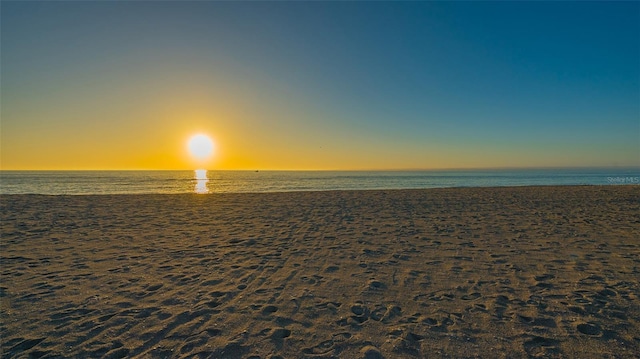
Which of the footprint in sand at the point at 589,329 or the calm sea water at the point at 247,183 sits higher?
the footprint in sand at the point at 589,329

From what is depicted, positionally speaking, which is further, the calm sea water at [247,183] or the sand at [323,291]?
the calm sea water at [247,183]

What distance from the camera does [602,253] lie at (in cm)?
808

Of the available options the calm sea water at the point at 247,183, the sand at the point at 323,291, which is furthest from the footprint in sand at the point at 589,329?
the calm sea water at the point at 247,183

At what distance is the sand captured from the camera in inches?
164

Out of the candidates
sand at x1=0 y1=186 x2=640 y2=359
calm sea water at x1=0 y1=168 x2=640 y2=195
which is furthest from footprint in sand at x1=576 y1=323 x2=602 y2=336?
calm sea water at x1=0 y1=168 x2=640 y2=195

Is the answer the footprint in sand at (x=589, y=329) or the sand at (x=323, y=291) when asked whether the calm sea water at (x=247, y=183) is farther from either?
the footprint in sand at (x=589, y=329)

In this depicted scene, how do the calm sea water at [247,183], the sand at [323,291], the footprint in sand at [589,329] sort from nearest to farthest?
the sand at [323,291]
the footprint in sand at [589,329]
the calm sea water at [247,183]

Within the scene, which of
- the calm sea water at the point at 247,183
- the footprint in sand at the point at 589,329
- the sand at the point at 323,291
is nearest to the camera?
the sand at the point at 323,291

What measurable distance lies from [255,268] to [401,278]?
3.19 m

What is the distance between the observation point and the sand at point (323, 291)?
4.17 metres

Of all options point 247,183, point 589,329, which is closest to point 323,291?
point 589,329

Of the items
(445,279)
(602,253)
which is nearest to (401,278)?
(445,279)

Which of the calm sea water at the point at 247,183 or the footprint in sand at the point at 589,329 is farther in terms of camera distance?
the calm sea water at the point at 247,183

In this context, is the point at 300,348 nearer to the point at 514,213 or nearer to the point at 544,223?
the point at 544,223
